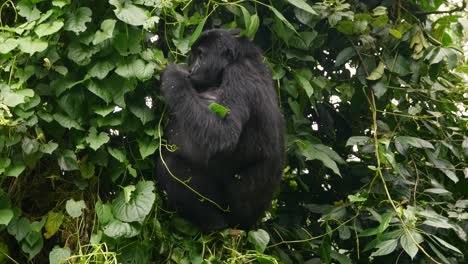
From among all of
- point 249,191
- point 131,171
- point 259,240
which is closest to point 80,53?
point 131,171

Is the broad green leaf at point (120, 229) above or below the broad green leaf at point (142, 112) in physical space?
below

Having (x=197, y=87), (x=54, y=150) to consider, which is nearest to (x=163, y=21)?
(x=197, y=87)

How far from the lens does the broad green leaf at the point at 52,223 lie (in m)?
4.30

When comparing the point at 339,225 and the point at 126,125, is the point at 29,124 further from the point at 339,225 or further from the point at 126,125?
the point at 339,225

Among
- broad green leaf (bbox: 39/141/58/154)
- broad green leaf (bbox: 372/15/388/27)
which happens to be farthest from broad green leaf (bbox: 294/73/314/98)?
broad green leaf (bbox: 39/141/58/154)

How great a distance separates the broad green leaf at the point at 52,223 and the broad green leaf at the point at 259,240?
4.13 ft

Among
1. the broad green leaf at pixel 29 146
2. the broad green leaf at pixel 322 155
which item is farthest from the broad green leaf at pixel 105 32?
the broad green leaf at pixel 322 155

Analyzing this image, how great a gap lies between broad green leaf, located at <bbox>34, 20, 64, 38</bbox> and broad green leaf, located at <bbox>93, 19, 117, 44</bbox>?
23cm

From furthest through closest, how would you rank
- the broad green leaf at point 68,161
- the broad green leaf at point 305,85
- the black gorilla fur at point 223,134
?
the broad green leaf at point 305,85 → the black gorilla fur at point 223,134 → the broad green leaf at point 68,161

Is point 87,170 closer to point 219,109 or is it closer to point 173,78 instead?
point 173,78

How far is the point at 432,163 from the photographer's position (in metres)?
5.52

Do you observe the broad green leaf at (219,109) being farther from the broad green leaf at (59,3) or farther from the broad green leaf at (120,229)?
the broad green leaf at (59,3)

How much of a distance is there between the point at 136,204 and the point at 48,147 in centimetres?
66

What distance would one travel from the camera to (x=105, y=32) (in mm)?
4164
